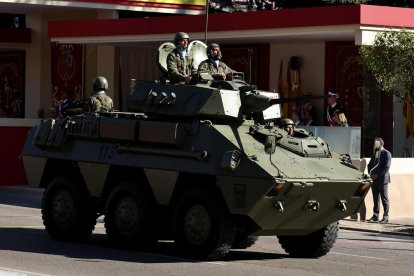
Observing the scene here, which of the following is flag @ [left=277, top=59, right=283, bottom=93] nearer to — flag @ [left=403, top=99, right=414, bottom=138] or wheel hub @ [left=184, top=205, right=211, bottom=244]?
flag @ [left=403, top=99, right=414, bottom=138]

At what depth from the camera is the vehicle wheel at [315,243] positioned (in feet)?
56.5

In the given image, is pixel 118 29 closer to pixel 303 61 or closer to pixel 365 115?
pixel 303 61

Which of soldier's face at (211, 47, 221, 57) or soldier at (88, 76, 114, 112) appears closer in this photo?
soldier's face at (211, 47, 221, 57)

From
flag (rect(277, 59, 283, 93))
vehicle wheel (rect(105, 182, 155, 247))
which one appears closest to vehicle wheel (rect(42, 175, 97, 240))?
vehicle wheel (rect(105, 182, 155, 247))

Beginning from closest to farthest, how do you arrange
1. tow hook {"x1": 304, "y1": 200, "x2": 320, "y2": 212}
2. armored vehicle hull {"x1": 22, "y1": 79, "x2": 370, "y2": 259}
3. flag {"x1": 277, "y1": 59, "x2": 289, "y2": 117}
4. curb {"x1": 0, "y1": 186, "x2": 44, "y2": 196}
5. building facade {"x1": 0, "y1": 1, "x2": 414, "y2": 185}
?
armored vehicle hull {"x1": 22, "y1": 79, "x2": 370, "y2": 259}
tow hook {"x1": 304, "y1": 200, "x2": 320, "y2": 212}
building facade {"x1": 0, "y1": 1, "x2": 414, "y2": 185}
curb {"x1": 0, "y1": 186, "x2": 44, "y2": 196}
flag {"x1": 277, "y1": 59, "x2": 289, "y2": 117}

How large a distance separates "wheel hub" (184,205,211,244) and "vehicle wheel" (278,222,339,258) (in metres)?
1.81

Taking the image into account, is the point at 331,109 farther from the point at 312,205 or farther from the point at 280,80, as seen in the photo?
the point at 312,205

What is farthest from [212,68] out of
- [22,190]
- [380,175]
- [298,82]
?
[22,190]

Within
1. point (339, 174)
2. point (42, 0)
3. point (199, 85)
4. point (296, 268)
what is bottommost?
point (296, 268)

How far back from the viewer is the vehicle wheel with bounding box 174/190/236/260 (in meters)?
16.0

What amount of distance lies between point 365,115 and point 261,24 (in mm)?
3168

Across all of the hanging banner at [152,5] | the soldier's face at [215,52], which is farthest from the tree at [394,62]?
the hanging banner at [152,5]

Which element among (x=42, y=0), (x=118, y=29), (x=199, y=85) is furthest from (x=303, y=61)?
(x=199, y=85)

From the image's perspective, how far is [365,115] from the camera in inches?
1125
